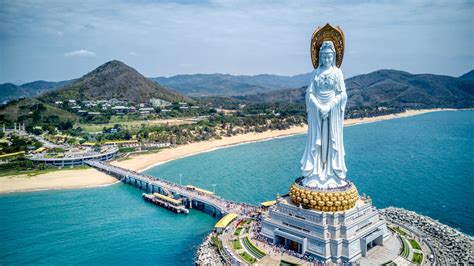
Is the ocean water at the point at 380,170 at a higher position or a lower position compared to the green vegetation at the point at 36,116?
lower

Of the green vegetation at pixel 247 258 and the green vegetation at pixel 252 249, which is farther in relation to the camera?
the green vegetation at pixel 252 249


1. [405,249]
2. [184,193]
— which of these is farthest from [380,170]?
[405,249]

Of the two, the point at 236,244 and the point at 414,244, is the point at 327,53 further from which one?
the point at 236,244

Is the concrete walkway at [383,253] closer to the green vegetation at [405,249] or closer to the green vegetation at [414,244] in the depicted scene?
the green vegetation at [405,249]

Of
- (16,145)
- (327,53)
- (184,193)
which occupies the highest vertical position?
(327,53)

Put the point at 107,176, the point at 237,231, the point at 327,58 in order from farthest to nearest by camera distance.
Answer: the point at 107,176
the point at 237,231
the point at 327,58

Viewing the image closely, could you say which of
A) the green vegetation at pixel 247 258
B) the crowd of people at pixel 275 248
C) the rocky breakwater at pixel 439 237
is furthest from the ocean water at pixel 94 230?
the rocky breakwater at pixel 439 237

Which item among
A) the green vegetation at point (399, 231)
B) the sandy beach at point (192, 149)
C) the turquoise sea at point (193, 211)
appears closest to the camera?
the green vegetation at point (399, 231)

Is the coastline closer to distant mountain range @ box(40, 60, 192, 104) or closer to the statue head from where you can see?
the statue head
